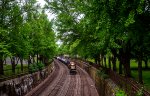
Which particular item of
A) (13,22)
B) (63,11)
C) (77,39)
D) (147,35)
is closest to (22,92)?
(13,22)

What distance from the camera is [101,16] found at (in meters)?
18.7

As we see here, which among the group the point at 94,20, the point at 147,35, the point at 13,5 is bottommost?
the point at 147,35

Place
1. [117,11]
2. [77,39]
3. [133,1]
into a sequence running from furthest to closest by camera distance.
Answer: [77,39] < [117,11] < [133,1]

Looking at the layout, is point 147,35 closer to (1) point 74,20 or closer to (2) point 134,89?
(2) point 134,89

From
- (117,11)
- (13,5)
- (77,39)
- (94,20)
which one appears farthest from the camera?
(77,39)

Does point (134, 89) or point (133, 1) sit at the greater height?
point (133, 1)

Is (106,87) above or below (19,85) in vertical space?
above

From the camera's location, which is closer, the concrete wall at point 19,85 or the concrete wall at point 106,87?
the concrete wall at point 106,87

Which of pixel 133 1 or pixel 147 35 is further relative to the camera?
pixel 147 35

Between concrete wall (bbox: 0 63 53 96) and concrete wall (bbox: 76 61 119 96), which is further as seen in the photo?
concrete wall (bbox: 0 63 53 96)

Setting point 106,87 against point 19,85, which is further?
point 19,85

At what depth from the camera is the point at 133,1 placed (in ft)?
54.3

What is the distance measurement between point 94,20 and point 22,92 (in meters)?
17.8

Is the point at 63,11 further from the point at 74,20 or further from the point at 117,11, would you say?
the point at 117,11
